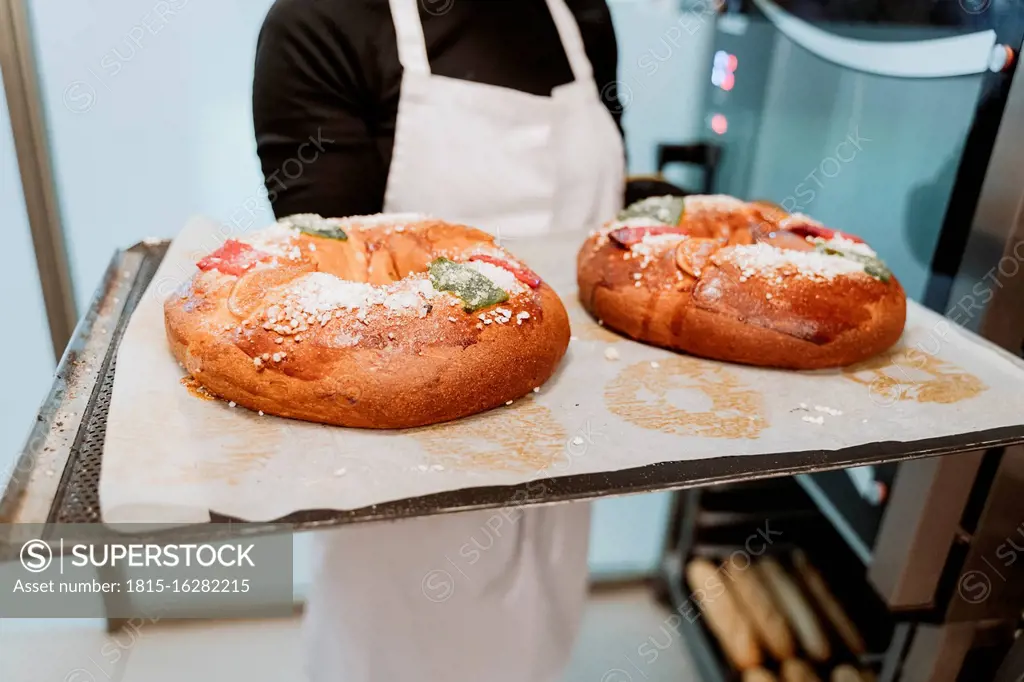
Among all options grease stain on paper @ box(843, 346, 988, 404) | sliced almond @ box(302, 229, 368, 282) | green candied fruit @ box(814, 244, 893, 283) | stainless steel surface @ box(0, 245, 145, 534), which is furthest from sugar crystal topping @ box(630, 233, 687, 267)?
stainless steel surface @ box(0, 245, 145, 534)

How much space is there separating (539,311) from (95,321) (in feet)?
2.19

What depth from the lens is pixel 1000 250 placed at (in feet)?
3.98

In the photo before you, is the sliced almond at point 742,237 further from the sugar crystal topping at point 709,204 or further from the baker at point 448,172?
the baker at point 448,172

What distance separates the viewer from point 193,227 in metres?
1.38

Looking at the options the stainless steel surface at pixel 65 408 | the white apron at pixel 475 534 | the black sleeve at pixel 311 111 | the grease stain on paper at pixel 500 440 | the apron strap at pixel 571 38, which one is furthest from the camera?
the apron strap at pixel 571 38

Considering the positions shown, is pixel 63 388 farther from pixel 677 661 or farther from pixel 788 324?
pixel 677 661

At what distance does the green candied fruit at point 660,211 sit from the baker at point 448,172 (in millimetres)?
245

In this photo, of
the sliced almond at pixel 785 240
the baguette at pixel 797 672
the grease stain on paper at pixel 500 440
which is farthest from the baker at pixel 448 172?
the baguette at pixel 797 672

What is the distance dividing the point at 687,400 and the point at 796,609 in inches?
39.2

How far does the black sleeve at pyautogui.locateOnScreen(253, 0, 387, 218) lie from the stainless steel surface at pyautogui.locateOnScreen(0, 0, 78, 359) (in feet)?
1.11

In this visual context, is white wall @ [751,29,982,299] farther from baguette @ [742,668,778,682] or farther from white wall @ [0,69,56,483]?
white wall @ [0,69,56,483]

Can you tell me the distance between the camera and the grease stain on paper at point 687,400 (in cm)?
100

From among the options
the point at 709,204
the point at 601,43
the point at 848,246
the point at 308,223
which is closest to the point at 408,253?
the point at 308,223

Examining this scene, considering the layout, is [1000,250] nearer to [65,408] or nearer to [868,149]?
[868,149]
